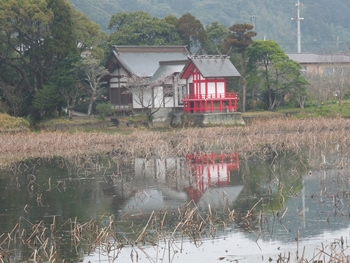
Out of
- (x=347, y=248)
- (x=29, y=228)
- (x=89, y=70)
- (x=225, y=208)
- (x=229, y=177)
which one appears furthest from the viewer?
(x=89, y=70)

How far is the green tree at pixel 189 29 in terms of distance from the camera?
1507 inches

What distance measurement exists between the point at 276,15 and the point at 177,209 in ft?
288

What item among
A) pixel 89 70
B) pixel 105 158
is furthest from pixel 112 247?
pixel 89 70

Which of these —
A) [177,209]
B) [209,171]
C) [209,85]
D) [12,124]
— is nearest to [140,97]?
[209,85]

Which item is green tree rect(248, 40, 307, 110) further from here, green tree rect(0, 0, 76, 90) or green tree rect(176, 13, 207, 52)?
green tree rect(0, 0, 76, 90)

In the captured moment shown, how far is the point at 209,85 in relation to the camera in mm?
32375

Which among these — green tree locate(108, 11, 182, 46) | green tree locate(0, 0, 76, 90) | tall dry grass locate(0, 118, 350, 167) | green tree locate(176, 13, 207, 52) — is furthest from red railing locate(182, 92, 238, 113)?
green tree locate(176, 13, 207, 52)

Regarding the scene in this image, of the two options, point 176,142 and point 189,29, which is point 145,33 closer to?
point 189,29

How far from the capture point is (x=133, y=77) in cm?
3219

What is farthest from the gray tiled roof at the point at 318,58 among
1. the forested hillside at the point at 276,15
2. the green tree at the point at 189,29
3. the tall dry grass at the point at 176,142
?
the forested hillside at the point at 276,15

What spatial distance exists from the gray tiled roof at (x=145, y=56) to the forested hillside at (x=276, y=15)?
48.1 meters

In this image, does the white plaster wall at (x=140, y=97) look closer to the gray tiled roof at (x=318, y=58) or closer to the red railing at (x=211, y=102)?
the red railing at (x=211, y=102)

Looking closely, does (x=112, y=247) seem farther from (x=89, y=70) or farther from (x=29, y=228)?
(x=89, y=70)

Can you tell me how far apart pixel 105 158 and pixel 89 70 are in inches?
426
